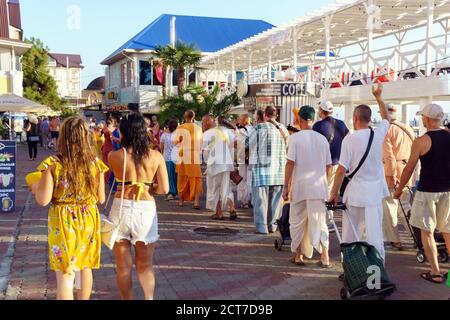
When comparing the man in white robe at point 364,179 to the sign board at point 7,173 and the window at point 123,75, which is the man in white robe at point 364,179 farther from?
the window at point 123,75

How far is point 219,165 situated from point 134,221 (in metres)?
4.88

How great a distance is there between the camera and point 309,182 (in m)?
6.04

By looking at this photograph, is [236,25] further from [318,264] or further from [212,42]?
[318,264]

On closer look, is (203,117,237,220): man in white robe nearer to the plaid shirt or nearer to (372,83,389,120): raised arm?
the plaid shirt

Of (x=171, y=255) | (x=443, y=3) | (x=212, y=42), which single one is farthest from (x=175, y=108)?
(x=212, y=42)

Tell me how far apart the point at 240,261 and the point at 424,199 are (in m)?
2.25

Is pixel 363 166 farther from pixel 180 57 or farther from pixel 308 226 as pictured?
pixel 180 57

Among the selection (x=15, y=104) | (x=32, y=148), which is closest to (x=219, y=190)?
(x=15, y=104)

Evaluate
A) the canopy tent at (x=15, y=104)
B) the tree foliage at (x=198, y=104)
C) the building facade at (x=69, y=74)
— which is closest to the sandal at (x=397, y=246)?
the tree foliage at (x=198, y=104)

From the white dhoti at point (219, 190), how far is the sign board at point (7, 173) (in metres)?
3.51

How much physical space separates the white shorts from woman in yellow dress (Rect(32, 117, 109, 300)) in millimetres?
264

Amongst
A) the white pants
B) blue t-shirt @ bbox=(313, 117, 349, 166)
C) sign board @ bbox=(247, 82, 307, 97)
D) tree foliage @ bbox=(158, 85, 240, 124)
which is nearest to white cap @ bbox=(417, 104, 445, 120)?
the white pants

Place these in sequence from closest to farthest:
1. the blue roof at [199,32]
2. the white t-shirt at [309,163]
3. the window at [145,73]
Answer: the white t-shirt at [309,163] < the window at [145,73] < the blue roof at [199,32]

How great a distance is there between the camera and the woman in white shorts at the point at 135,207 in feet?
14.3
